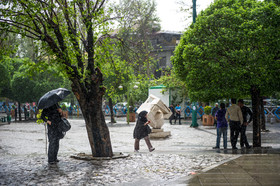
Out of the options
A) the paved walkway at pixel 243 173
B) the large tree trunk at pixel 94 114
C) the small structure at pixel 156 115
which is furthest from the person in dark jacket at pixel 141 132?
the small structure at pixel 156 115

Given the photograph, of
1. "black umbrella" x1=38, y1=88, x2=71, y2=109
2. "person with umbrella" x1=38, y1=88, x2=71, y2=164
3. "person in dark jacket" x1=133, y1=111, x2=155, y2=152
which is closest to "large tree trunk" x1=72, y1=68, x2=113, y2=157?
"black umbrella" x1=38, y1=88, x2=71, y2=109

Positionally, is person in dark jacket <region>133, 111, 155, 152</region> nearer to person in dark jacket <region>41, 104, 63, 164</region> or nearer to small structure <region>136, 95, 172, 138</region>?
person in dark jacket <region>41, 104, 63, 164</region>

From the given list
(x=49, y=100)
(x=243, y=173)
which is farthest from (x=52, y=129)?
(x=243, y=173)

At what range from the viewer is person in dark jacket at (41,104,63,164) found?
29.0 ft

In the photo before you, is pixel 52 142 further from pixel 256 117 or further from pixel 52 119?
pixel 256 117

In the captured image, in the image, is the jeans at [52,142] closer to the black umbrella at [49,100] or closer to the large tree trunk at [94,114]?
the black umbrella at [49,100]

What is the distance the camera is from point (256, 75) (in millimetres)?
10812

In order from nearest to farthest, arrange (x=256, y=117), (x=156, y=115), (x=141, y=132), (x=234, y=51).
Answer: (x=234, y=51), (x=141, y=132), (x=256, y=117), (x=156, y=115)

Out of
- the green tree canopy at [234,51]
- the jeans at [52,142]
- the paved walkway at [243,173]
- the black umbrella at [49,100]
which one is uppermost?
the green tree canopy at [234,51]

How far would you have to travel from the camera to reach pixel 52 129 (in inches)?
349

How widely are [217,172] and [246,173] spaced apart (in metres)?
0.56

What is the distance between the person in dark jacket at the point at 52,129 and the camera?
29.0 ft

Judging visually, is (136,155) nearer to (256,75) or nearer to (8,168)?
(8,168)

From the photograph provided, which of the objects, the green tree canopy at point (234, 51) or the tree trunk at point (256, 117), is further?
the tree trunk at point (256, 117)
